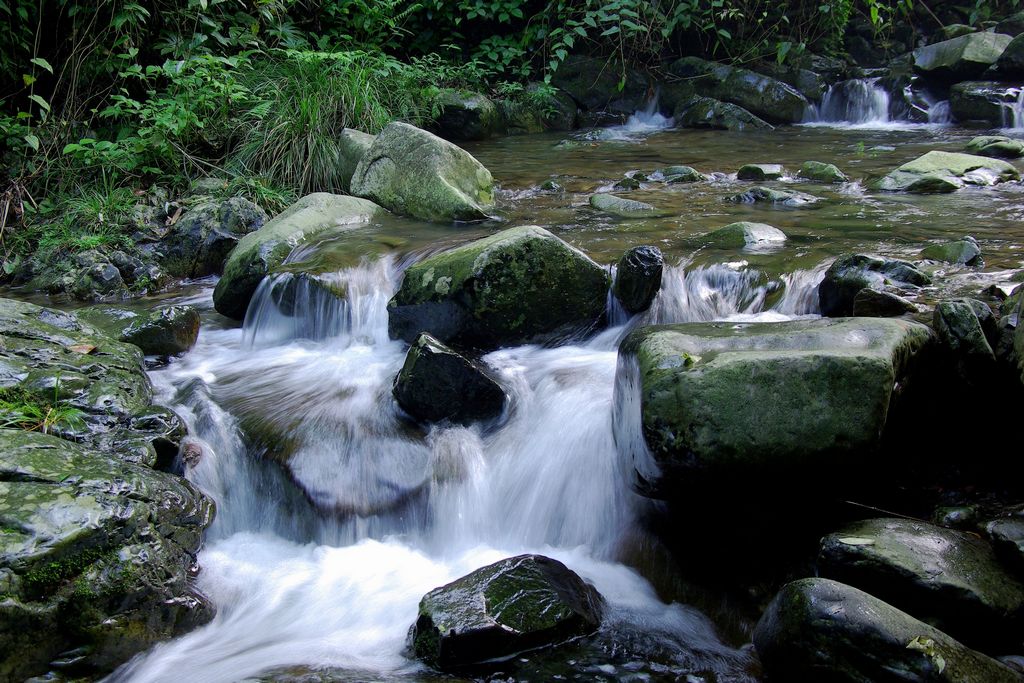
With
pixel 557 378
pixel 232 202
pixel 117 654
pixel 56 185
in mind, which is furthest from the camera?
pixel 56 185

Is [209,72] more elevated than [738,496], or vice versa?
[209,72]

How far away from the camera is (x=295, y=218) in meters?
6.05

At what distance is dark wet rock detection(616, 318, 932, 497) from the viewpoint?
9.00 ft

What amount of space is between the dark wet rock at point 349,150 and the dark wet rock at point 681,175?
9.21ft

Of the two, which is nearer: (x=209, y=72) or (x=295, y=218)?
(x=295, y=218)

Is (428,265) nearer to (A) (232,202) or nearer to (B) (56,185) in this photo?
(A) (232,202)

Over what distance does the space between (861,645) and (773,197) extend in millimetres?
4864

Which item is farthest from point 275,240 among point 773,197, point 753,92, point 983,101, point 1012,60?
point 1012,60

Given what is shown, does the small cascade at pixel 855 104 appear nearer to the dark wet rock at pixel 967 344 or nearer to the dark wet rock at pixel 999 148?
the dark wet rock at pixel 999 148

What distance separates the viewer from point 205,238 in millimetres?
6434

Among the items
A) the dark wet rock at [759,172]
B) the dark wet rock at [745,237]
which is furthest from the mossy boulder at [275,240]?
the dark wet rock at [759,172]

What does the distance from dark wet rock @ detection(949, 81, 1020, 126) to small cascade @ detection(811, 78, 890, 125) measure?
0.87 m

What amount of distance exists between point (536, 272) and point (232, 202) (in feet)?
11.4

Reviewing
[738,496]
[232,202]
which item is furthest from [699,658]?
[232,202]
